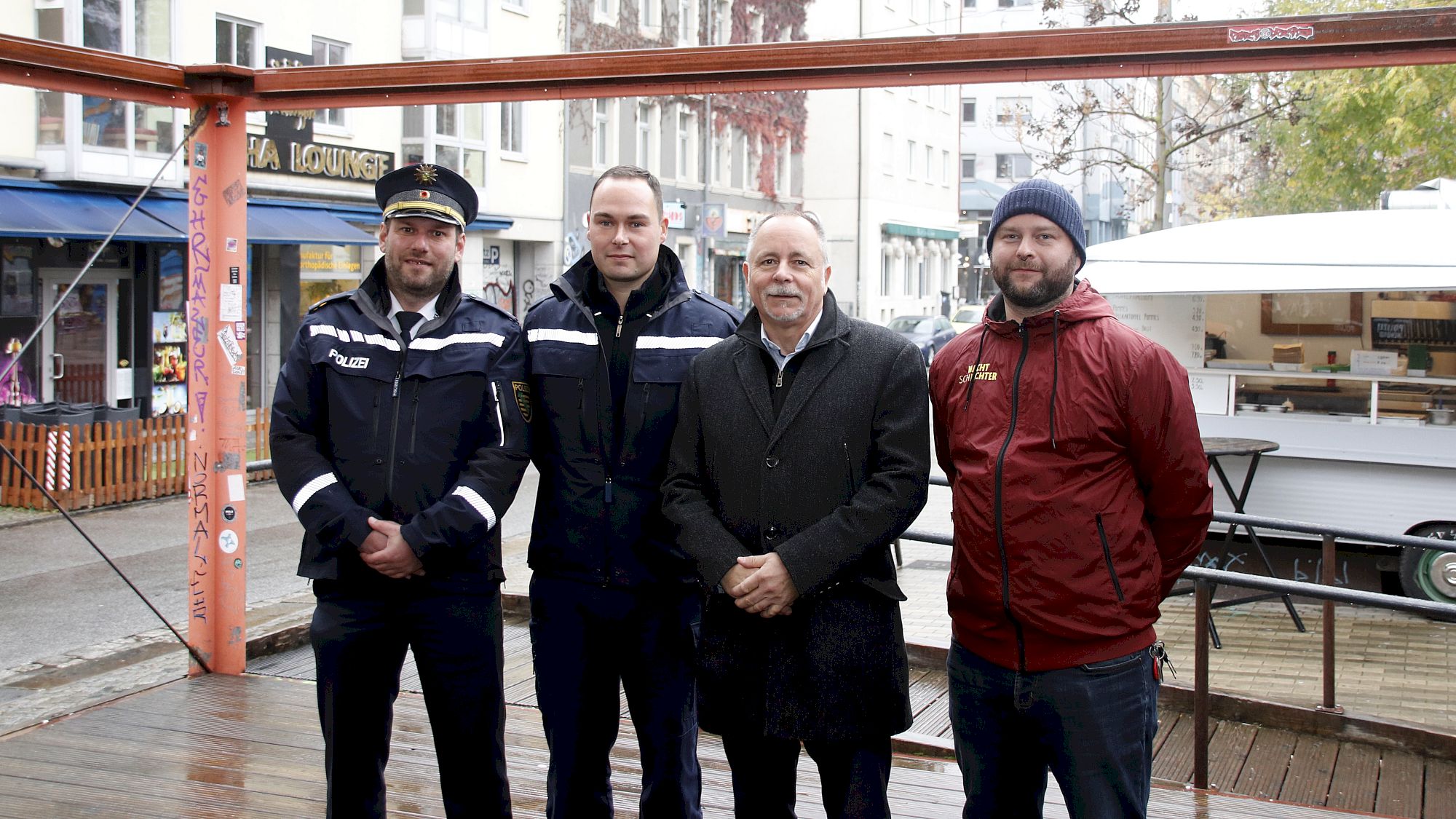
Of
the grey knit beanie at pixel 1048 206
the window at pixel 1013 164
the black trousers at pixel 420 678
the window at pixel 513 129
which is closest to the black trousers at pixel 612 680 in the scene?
the black trousers at pixel 420 678

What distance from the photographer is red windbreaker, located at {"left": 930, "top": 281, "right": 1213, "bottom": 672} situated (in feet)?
9.65

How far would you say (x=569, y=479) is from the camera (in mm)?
3600

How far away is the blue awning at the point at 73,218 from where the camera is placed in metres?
14.1

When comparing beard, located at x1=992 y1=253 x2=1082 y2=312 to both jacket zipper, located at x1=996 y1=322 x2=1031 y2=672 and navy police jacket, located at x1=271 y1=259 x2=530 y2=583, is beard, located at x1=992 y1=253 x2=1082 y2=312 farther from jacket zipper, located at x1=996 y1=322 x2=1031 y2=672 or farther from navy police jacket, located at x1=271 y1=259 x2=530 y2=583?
navy police jacket, located at x1=271 y1=259 x2=530 y2=583

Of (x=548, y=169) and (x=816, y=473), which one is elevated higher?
(x=548, y=169)

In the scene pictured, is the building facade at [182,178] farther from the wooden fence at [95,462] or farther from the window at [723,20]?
the window at [723,20]

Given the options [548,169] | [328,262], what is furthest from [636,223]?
[548,169]

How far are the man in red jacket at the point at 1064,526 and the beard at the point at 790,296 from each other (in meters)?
→ 0.46

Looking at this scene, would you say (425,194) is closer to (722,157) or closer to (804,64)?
(804,64)

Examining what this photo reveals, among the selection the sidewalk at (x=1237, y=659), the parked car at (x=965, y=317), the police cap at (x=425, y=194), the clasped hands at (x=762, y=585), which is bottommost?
the sidewalk at (x=1237, y=659)

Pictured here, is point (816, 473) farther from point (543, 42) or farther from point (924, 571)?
point (543, 42)

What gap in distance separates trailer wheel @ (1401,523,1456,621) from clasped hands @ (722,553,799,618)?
692cm

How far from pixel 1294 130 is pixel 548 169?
45.6ft

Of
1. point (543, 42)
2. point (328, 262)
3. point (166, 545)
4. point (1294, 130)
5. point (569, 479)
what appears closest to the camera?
point (569, 479)
